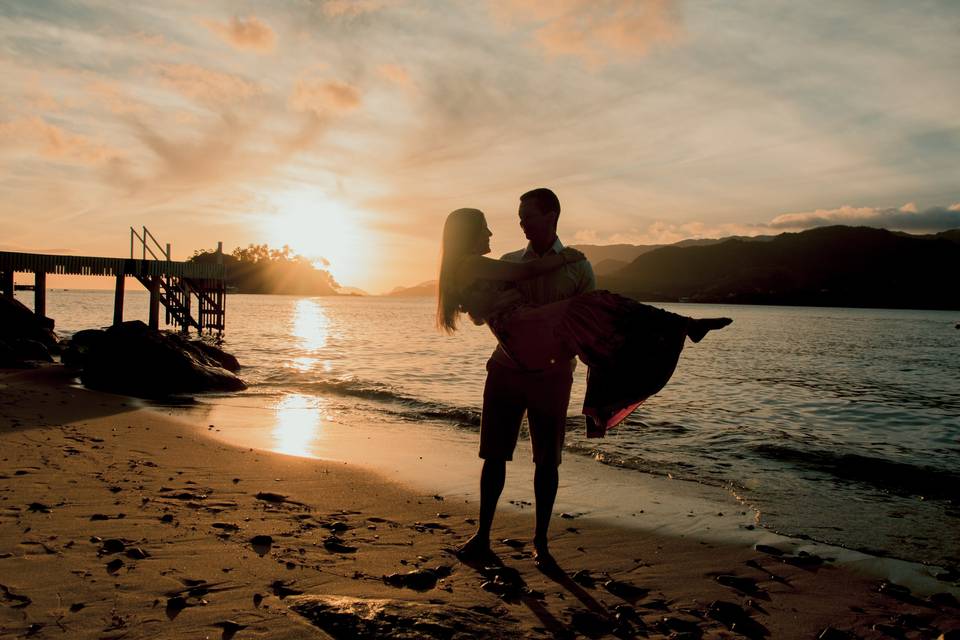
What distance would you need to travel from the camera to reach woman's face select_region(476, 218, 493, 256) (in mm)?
4055

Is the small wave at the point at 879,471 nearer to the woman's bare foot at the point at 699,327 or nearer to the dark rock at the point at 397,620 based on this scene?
the woman's bare foot at the point at 699,327

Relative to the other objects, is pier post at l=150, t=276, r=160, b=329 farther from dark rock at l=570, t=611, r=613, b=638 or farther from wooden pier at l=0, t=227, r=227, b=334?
dark rock at l=570, t=611, r=613, b=638

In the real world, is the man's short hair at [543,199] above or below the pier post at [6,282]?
above

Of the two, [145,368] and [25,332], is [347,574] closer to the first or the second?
[145,368]

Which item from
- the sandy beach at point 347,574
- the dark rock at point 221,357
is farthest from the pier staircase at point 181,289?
the sandy beach at point 347,574

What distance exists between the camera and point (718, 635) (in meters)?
3.37

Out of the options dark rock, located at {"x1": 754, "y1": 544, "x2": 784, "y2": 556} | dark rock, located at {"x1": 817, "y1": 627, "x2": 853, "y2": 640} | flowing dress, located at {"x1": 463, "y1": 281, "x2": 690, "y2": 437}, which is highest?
flowing dress, located at {"x1": 463, "y1": 281, "x2": 690, "y2": 437}

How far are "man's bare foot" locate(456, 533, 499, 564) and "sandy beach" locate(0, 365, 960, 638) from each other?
0.31ft

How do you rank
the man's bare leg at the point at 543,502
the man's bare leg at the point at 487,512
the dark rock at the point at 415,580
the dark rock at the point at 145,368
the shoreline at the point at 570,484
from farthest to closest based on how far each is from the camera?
A: 1. the dark rock at the point at 145,368
2. the shoreline at the point at 570,484
3. the man's bare leg at the point at 487,512
4. the man's bare leg at the point at 543,502
5. the dark rock at the point at 415,580

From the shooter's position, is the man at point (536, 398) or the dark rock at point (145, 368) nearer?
the man at point (536, 398)

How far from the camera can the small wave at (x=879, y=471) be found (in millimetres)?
7781

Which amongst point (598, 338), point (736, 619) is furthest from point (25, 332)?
point (736, 619)

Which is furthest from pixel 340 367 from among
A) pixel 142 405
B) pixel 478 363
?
pixel 142 405

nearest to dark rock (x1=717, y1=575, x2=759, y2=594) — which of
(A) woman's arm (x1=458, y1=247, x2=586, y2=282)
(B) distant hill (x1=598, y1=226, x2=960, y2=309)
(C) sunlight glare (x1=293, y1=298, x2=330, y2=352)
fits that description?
(A) woman's arm (x1=458, y1=247, x2=586, y2=282)
